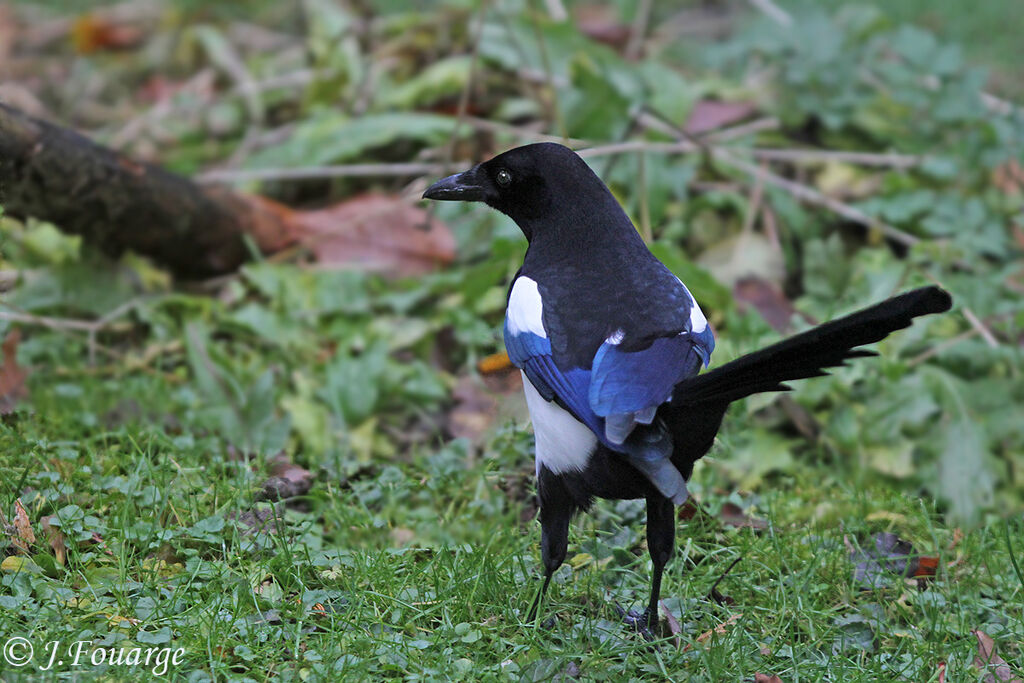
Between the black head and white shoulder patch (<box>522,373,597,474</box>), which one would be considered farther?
the black head

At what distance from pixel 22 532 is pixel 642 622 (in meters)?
A: 1.47

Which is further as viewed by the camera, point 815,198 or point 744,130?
point 744,130

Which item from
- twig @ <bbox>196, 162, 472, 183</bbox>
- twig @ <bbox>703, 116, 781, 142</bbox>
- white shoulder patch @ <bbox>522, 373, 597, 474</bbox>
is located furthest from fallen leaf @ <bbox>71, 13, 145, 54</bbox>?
white shoulder patch @ <bbox>522, 373, 597, 474</bbox>

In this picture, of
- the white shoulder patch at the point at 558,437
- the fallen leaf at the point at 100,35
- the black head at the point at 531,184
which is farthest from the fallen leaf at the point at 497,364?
the fallen leaf at the point at 100,35

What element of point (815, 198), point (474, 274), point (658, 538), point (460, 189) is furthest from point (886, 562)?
point (815, 198)

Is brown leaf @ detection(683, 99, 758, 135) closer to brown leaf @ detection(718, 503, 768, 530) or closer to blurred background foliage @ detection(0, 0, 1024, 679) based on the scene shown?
blurred background foliage @ detection(0, 0, 1024, 679)

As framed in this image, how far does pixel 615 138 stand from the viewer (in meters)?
5.12

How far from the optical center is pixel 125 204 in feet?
14.5

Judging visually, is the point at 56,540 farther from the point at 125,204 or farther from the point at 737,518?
the point at 125,204

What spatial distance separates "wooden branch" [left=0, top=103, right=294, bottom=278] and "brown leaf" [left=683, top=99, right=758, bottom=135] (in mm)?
1963

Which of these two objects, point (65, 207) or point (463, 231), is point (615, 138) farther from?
point (65, 207)

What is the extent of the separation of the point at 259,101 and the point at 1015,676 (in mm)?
4929

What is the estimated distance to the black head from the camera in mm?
2998

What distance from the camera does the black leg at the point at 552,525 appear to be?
276 cm
